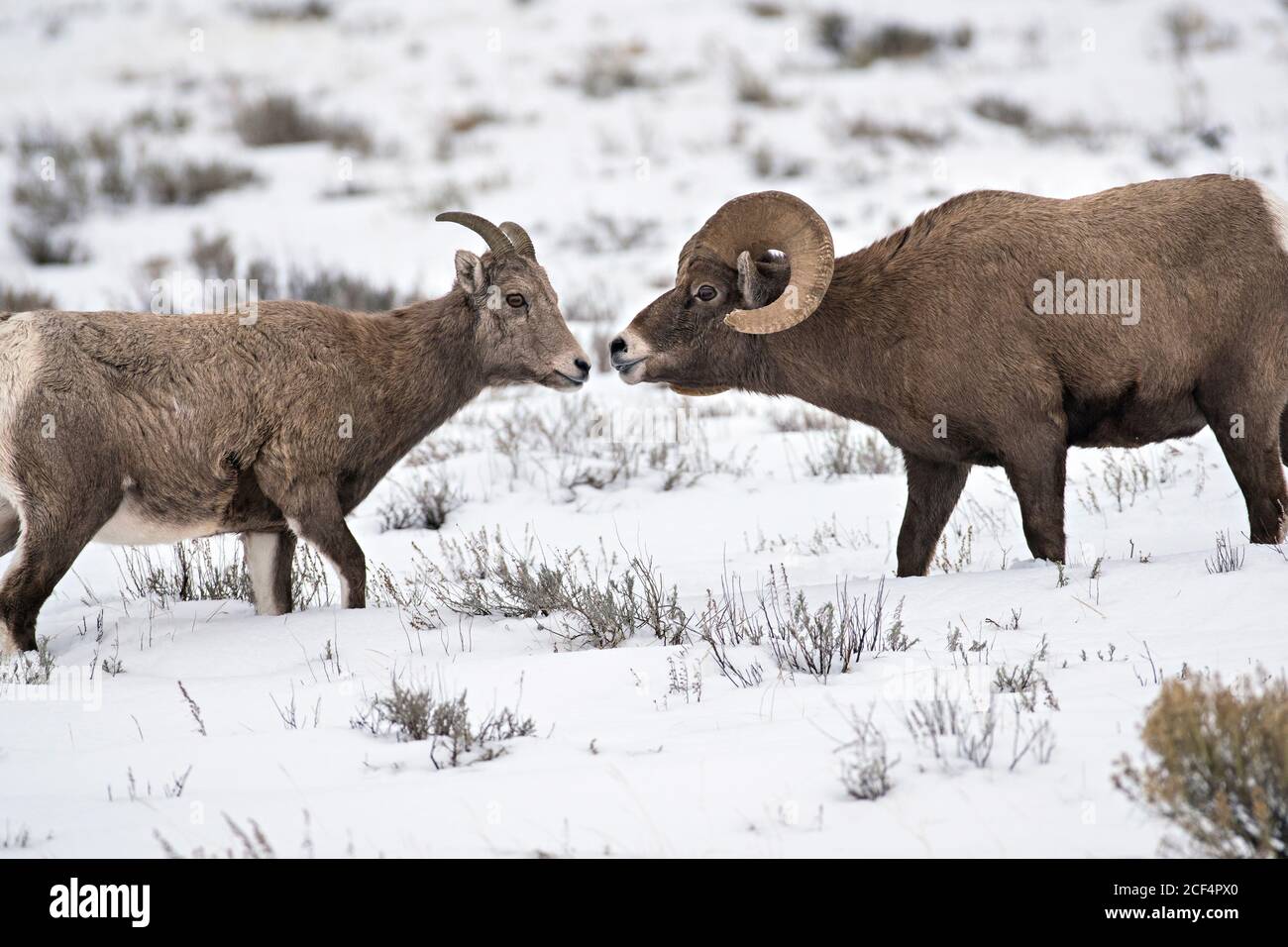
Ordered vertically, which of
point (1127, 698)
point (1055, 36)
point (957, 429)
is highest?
point (1055, 36)

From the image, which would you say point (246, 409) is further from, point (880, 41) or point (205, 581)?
point (880, 41)

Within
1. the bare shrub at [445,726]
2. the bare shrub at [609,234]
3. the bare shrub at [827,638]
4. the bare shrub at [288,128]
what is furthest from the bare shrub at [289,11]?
the bare shrub at [445,726]

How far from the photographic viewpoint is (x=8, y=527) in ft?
21.5

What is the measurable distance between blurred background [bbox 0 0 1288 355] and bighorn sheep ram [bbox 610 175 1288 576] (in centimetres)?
718

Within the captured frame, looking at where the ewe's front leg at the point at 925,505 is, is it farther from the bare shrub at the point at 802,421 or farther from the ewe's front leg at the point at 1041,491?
the bare shrub at the point at 802,421

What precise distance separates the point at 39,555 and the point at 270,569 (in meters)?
1.21

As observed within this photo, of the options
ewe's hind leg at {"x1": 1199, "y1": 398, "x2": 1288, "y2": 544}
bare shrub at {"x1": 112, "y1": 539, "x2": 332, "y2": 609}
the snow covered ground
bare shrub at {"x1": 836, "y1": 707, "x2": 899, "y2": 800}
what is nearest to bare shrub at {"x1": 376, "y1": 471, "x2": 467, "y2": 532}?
the snow covered ground

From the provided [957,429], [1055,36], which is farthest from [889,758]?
[1055,36]

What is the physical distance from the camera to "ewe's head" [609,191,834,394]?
7023mm

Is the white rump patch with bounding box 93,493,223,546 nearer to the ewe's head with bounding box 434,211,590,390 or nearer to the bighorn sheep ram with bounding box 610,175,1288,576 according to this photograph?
the ewe's head with bounding box 434,211,590,390

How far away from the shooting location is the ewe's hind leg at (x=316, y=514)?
6.52m
